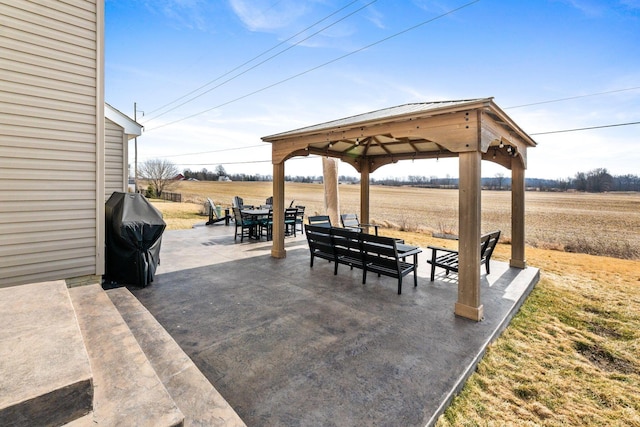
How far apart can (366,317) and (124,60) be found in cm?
2113

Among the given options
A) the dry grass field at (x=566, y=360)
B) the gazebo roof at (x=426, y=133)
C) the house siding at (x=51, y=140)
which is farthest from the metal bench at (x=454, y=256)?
the house siding at (x=51, y=140)

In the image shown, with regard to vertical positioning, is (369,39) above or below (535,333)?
above

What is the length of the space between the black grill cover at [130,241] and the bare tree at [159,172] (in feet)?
92.8

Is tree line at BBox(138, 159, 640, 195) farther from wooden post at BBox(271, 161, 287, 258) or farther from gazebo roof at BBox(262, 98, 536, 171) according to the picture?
wooden post at BBox(271, 161, 287, 258)

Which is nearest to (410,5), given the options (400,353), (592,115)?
(400,353)

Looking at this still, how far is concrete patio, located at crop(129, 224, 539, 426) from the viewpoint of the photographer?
214 centimetres

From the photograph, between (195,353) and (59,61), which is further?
(59,61)

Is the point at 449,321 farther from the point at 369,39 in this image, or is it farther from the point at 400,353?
the point at 369,39

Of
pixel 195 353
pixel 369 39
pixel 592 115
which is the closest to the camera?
pixel 195 353

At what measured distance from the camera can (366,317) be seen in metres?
3.65

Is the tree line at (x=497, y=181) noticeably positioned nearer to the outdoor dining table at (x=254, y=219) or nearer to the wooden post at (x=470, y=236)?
the outdoor dining table at (x=254, y=219)

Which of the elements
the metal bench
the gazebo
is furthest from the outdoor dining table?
the metal bench

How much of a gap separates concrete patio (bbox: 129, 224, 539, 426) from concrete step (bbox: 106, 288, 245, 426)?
345 mm

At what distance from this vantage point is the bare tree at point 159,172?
3077 cm
